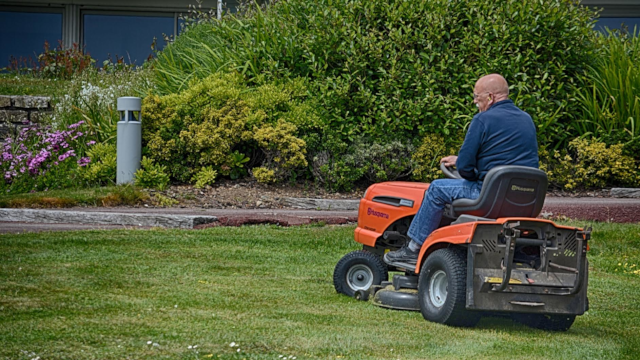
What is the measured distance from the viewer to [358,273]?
6691 mm

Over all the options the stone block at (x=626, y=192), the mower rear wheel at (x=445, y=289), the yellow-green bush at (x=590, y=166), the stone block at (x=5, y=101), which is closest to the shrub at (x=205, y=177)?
the stone block at (x=5, y=101)

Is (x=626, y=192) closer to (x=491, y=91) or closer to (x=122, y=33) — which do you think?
(x=491, y=91)

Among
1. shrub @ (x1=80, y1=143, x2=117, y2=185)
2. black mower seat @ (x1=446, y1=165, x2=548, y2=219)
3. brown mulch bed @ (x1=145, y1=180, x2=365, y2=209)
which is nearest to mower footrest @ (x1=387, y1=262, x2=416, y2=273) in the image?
black mower seat @ (x1=446, y1=165, x2=548, y2=219)

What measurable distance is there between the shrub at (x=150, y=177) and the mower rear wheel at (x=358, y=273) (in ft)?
20.2

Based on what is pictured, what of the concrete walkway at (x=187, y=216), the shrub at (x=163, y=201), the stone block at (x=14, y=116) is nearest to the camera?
the concrete walkway at (x=187, y=216)


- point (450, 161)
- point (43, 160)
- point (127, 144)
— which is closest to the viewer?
point (450, 161)

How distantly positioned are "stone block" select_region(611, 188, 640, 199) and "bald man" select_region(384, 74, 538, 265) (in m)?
8.14

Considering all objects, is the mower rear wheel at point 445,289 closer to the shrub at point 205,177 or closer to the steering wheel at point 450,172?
the steering wheel at point 450,172

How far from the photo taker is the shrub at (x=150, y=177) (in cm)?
1235

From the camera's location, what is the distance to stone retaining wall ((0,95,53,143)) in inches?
572

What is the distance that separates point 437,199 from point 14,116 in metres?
10.7

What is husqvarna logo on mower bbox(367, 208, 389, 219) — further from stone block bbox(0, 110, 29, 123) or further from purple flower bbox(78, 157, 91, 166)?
stone block bbox(0, 110, 29, 123)

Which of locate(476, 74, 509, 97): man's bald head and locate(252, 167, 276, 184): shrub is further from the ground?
locate(476, 74, 509, 97): man's bald head

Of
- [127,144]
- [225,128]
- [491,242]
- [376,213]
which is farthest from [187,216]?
[491,242]
